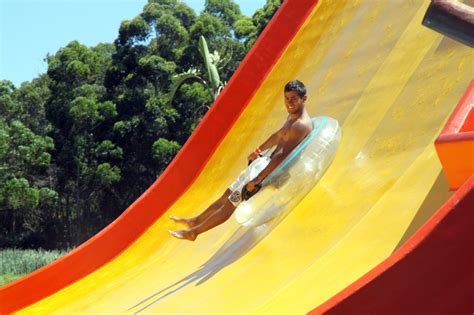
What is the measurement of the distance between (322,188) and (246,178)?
559 mm

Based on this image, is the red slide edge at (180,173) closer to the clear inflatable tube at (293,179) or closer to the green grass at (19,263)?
the clear inflatable tube at (293,179)

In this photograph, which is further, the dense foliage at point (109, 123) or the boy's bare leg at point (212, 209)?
the dense foliage at point (109, 123)

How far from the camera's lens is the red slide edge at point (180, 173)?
708cm

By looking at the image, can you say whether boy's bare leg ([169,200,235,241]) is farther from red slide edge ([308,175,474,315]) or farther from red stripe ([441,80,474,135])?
red slide edge ([308,175,474,315])

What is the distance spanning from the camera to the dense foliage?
75.8ft

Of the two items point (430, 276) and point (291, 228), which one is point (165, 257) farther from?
point (430, 276)

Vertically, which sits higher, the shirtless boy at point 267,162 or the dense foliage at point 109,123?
the shirtless boy at point 267,162

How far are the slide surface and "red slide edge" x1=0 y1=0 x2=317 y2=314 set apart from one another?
27mm

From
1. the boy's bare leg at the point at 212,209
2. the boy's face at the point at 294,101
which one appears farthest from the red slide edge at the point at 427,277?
the boy's bare leg at the point at 212,209

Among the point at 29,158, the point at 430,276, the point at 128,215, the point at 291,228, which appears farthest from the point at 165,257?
the point at 29,158

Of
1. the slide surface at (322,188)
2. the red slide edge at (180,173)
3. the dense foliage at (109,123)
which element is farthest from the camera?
the dense foliage at (109,123)

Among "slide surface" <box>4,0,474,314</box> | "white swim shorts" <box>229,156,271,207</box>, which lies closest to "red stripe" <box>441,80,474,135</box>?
"slide surface" <box>4,0,474,314</box>

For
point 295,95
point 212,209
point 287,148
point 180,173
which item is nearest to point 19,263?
point 180,173

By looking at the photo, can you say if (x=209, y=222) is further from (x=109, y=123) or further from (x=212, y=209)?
(x=109, y=123)
